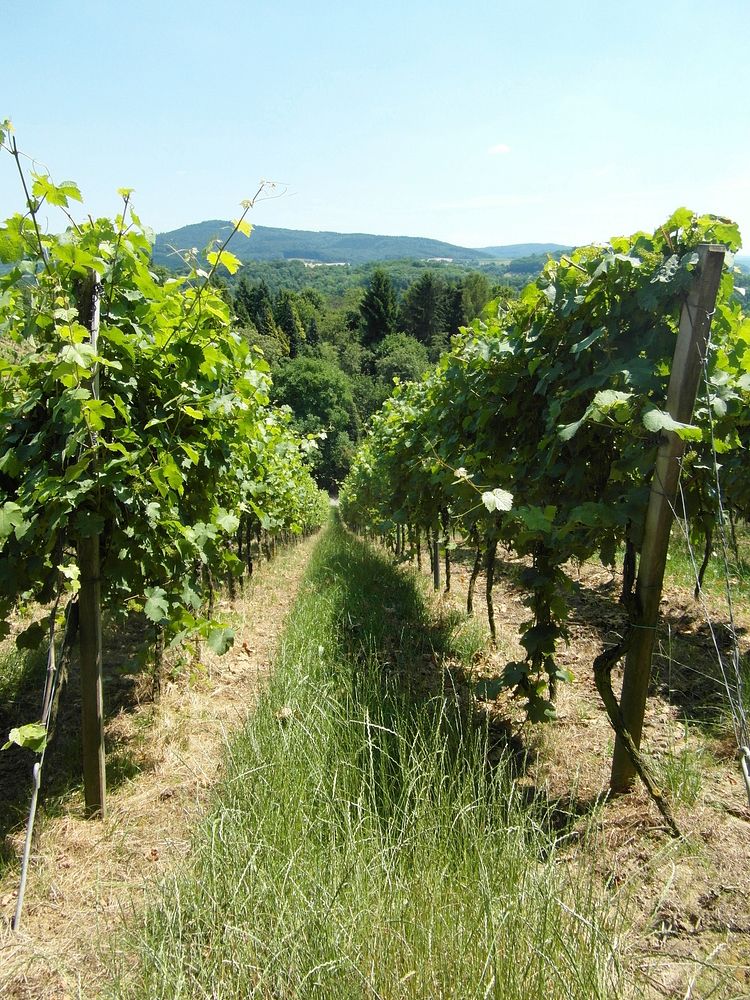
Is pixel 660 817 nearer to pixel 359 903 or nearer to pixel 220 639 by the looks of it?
pixel 359 903

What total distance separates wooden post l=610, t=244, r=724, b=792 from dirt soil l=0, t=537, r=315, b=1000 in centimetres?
182

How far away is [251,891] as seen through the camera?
6.37ft

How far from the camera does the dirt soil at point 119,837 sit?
214 cm

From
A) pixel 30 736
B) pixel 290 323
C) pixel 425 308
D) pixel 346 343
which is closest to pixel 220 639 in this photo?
pixel 30 736

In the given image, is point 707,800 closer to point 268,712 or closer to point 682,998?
point 682,998

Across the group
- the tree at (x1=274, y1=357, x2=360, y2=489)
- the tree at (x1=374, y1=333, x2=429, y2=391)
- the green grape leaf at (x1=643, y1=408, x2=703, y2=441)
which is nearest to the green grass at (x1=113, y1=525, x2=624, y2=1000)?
the green grape leaf at (x1=643, y1=408, x2=703, y2=441)

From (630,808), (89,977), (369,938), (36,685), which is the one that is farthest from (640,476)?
(36,685)

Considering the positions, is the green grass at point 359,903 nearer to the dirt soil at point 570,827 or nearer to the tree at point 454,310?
the dirt soil at point 570,827

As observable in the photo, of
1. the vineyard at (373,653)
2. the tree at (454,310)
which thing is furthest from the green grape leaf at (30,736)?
the tree at (454,310)

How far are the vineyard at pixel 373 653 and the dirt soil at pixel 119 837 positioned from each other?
0.13 feet

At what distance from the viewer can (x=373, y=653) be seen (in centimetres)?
432

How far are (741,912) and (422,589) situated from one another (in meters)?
5.52

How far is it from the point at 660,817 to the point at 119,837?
8.12ft

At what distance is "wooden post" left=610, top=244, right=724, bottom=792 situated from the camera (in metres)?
2.35
